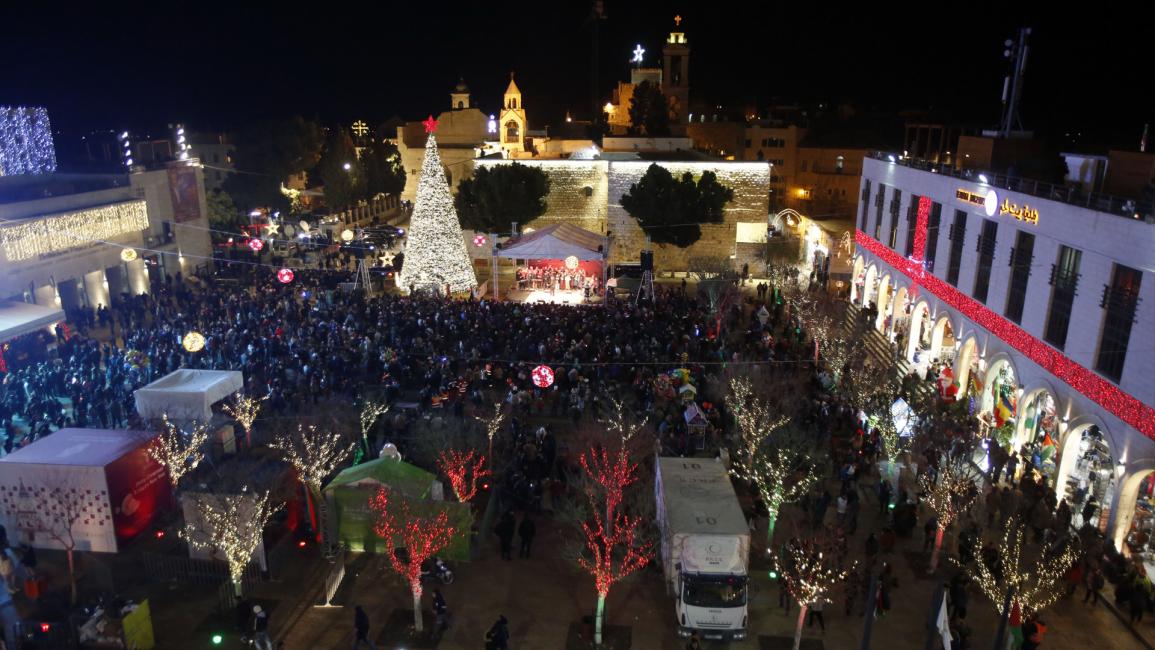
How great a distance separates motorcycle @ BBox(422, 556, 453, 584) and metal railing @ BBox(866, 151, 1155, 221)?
1312 cm

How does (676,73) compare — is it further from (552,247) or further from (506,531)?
(506,531)

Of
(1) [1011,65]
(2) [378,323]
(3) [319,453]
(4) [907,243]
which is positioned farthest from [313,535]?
(1) [1011,65]

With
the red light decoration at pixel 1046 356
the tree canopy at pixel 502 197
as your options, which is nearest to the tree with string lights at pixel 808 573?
the red light decoration at pixel 1046 356

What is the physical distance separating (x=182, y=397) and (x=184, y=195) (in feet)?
67.2

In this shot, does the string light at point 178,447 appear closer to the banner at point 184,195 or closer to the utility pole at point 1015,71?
the banner at point 184,195

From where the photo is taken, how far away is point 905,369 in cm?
2289

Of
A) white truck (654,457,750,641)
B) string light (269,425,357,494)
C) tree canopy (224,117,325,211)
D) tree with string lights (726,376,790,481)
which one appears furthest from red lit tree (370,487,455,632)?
tree canopy (224,117,325,211)

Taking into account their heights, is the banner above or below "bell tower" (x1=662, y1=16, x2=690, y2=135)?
below

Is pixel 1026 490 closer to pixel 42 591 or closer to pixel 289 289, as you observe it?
pixel 42 591

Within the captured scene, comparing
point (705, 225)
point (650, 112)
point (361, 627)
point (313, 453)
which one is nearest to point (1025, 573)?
point (361, 627)

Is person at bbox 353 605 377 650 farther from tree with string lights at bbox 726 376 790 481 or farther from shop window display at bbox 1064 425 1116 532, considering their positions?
shop window display at bbox 1064 425 1116 532

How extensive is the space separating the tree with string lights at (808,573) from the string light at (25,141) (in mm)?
28505

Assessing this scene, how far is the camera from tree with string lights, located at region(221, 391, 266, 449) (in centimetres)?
1641

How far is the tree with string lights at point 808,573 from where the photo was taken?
10.3 metres
